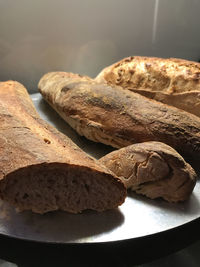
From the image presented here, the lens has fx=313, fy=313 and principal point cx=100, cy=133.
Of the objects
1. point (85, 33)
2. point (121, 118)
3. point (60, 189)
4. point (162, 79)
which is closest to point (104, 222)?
point (60, 189)

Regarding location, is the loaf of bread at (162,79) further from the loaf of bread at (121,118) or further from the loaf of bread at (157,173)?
the loaf of bread at (157,173)

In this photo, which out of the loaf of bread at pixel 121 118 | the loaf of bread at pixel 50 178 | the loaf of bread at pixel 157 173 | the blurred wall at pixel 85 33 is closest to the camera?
the loaf of bread at pixel 50 178

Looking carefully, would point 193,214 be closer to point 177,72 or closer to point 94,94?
point 94,94

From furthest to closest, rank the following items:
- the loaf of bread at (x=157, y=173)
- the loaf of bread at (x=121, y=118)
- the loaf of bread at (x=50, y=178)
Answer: the loaf of bread at (x=121, y=118) < the loaf of bread at (x=157, y=173) < the loaf of bread at (x=50, y=178)

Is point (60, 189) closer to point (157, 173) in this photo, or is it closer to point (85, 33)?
point (157, 173)

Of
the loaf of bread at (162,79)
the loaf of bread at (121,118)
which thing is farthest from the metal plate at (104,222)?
the loaf of bread at (162,79)

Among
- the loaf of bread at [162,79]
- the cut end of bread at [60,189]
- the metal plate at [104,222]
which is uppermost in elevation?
the loaf of bread at [162,79]
